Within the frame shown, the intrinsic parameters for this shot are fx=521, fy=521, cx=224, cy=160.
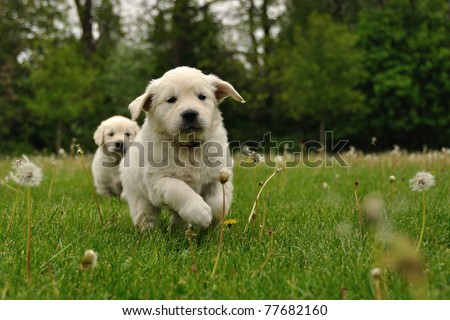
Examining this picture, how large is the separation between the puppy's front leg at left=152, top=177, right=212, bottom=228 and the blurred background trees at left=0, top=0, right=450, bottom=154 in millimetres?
17907

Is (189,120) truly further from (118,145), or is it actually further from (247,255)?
(118,145)

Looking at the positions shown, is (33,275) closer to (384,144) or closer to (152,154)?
(152,154)

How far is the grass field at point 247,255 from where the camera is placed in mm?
2527

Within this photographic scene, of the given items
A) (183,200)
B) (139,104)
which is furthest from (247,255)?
(139,104)

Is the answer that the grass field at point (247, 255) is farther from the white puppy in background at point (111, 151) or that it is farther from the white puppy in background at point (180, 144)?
the white puppy in background at point (111, 151)

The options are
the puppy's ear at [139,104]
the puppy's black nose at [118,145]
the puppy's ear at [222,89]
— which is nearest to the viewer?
the puppy's ear at [139,104]

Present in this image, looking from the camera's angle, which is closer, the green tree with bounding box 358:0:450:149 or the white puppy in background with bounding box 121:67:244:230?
the white puppy in background with bounding box 121:67:244:230

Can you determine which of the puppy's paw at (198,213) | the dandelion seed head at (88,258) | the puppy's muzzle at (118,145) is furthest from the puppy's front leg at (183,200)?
the puppy's muzzle at (118,145)

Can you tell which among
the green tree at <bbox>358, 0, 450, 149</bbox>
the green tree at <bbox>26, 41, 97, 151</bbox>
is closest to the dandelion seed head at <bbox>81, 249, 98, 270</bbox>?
the green tree at <bbox>26, 41, 97, 151</bbox>

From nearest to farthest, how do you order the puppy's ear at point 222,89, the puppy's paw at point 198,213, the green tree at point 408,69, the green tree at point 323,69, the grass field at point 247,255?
1. the grass field at point 247,255
2. the puppy's paw at point 198,213
3. the puppy's ear at point 222,89
4. the green tree at point 323,69
5. the green tree at point 408,69

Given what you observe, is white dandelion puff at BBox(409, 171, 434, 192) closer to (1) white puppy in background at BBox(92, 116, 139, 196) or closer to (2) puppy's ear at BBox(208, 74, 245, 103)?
(2) puppy's ear at BBox(208, 74, 245, 103)

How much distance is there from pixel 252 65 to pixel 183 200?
2394 cm

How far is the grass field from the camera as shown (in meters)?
2.53

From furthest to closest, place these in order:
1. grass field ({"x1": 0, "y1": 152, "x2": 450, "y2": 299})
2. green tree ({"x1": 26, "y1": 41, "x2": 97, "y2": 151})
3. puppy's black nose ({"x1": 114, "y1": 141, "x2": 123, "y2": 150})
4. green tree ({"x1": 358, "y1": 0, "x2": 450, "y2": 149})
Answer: green tree ({"x1": 358, "y1": 0, "x2": 450, "y2": 149}), green tree ({"x1": 26, "y1": 41, "x2": 97, "y2": 151}), puppy's black nose ({"x1": 114, "y1": 141, "x2": 123, "y2": 150}), grass field ({"x1": 0, "y1": 152, "x2": 450, "y2": 299})
